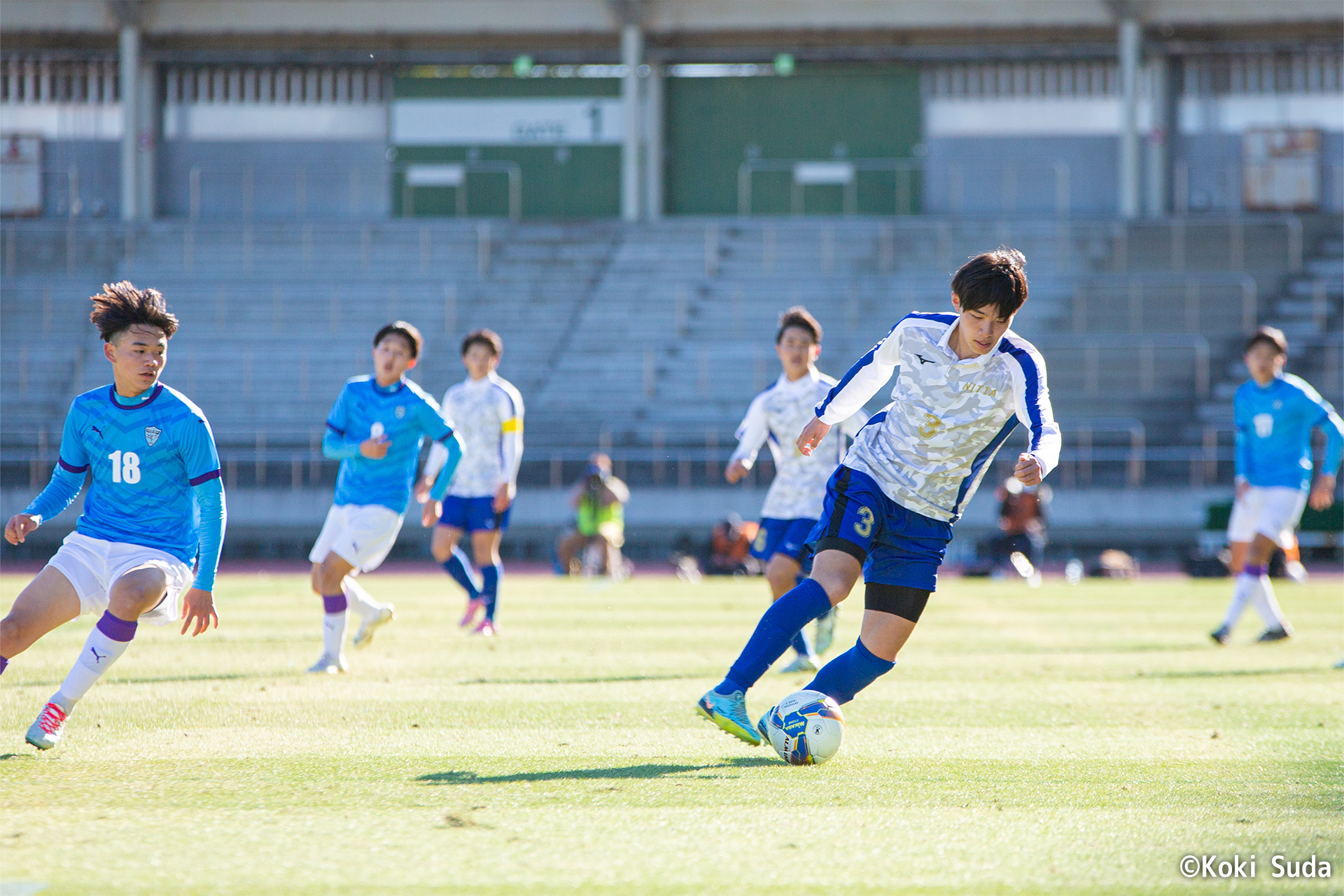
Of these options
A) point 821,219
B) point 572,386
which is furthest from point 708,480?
point 821,219

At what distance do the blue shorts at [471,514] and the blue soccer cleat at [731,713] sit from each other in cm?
604

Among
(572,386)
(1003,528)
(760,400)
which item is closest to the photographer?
(760,400)

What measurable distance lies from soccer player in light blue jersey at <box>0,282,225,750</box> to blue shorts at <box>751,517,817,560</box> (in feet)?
12.7

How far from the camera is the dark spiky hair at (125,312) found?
5.33m

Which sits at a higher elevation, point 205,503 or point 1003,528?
point 205,503

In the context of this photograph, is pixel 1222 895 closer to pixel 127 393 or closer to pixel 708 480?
pixel 127 393

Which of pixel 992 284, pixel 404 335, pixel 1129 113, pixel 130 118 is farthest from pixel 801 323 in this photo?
pixel 130 118

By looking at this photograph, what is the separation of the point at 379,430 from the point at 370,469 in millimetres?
241

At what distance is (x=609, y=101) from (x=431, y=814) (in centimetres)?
2969

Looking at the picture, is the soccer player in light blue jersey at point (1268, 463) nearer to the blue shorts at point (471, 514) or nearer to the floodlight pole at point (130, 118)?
the blue shorts at point (471, 514)

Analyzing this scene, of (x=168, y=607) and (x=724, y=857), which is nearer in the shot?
(x=724, y=857)

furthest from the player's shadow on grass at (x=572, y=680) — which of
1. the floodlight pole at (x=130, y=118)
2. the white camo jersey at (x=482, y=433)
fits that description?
the floodlight pole at (x=130, y=118)

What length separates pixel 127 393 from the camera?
5.46 meters

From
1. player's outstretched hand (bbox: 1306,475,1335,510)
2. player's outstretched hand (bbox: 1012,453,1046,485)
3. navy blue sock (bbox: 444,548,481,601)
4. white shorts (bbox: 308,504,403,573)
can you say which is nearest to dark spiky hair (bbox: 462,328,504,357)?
navy blue sock (bbox: 444,548,481,601)
